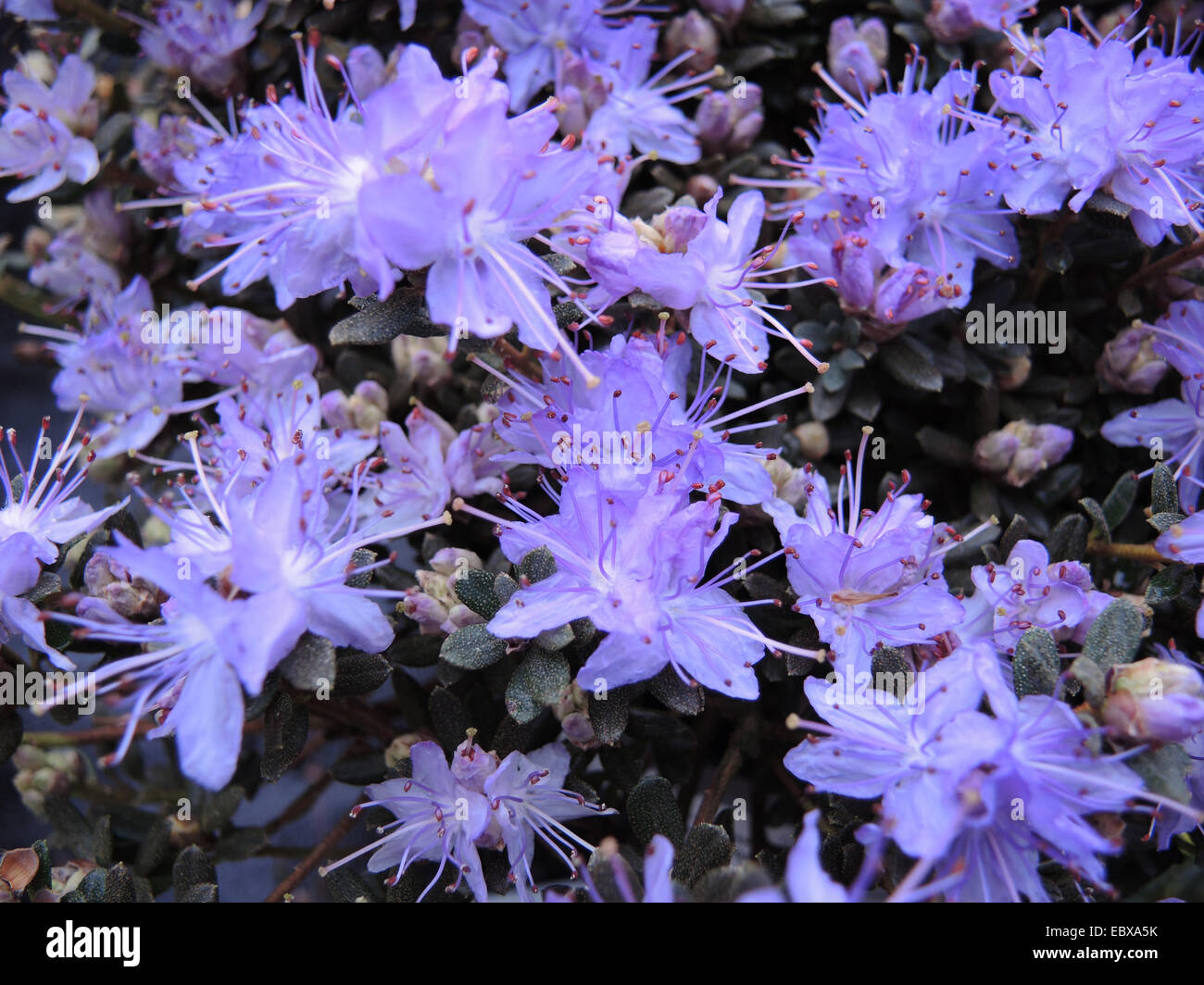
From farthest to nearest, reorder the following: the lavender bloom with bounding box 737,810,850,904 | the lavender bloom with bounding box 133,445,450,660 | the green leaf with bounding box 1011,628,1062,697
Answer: the green leaf with bounding box 1011,628,1062,697, the lavender bloom with bounding box 133,445,450,660, the lavender bloom with bounding box 737,810,850,904

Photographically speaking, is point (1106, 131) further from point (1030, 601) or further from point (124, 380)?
point (124, 380)

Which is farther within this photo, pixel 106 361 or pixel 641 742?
pixel 106 361

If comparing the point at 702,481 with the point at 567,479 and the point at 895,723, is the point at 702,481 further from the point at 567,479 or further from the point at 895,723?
the point at 895,723

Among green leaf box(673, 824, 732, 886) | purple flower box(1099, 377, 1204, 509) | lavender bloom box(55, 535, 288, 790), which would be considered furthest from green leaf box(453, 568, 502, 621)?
purple flower box(1099, 377, 1204, 509)

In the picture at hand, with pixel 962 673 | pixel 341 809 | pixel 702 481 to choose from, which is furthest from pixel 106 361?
pixel 962 673

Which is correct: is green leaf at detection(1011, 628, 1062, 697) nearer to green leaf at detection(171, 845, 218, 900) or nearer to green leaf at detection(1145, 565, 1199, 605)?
green leaf at detection(1145, 565, 1199, 605)
